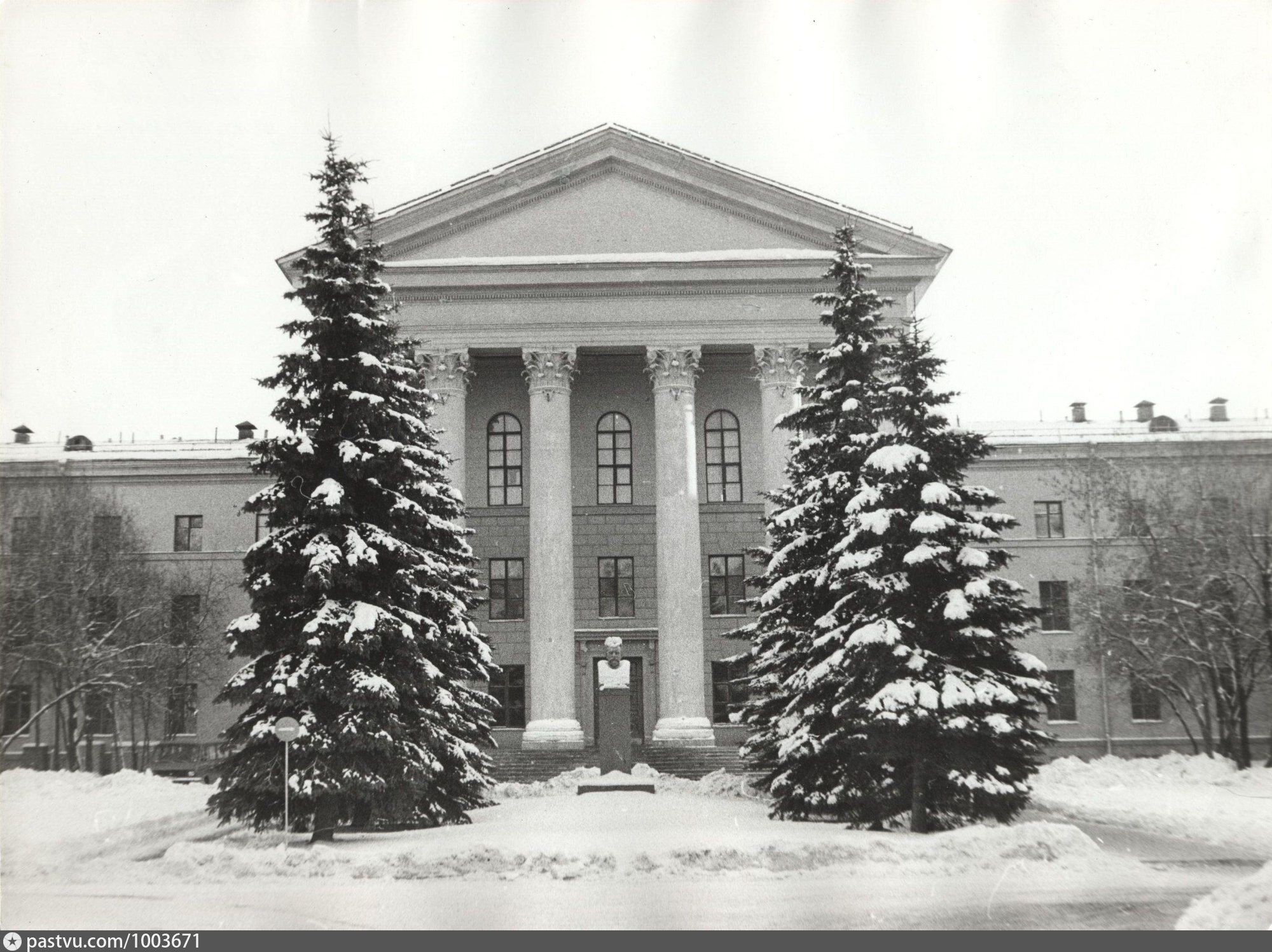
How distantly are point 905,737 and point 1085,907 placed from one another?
538 centimetres

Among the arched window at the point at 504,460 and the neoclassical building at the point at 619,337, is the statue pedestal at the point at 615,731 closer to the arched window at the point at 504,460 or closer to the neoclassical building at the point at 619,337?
the neoclassical building at the point at 619,337

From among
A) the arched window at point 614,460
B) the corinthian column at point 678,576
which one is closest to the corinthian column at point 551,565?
the corinthian column at point 678,576

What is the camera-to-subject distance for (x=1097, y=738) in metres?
36.9

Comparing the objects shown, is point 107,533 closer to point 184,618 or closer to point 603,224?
point 184,618

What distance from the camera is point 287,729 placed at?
1558 cm

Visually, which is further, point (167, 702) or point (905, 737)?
point (167, 702)

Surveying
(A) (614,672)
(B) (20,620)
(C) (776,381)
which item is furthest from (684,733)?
(B) (20,620)

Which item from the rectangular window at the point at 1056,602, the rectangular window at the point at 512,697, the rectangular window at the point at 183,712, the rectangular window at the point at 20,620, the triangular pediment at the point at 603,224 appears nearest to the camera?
the rectangular window at the point at 20,620

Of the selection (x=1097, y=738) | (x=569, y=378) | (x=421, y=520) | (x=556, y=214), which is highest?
(x=556, y=214)

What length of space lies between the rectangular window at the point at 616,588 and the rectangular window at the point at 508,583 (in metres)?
2.32

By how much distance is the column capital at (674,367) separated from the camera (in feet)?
109

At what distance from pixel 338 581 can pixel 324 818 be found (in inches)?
131
